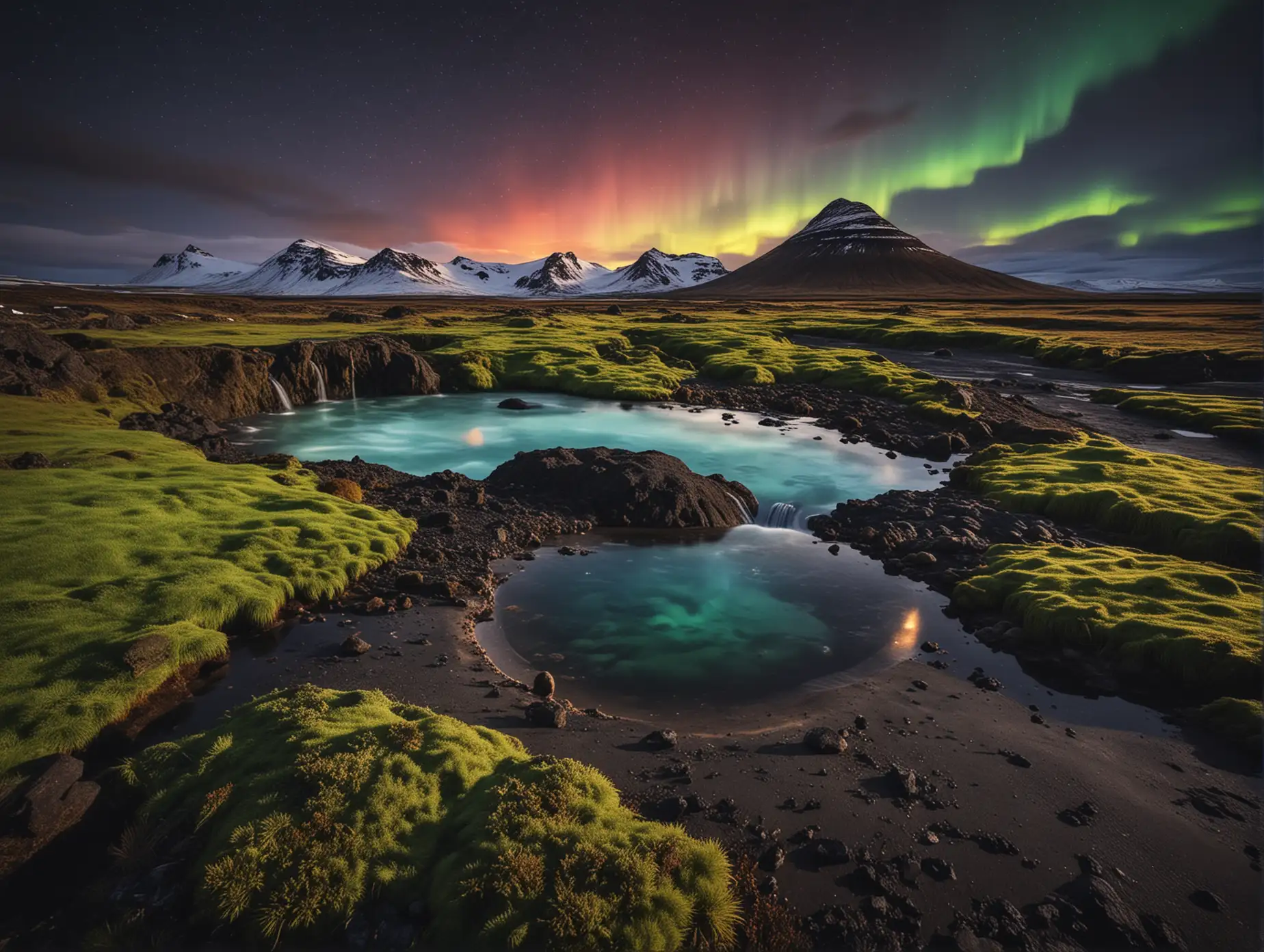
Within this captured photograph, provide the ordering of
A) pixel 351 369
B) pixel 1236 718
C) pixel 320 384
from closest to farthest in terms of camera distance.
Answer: pixel 1236 718
pixel 320 384
pixel 351 369

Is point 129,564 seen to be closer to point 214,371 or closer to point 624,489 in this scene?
point 624,489

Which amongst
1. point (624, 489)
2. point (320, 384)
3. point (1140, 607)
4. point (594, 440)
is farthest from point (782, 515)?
point (320, 384)

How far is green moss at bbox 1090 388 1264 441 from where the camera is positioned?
146 ft

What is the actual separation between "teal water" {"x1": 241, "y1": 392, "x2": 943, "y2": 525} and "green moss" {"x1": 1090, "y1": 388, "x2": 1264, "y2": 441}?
28.8 m

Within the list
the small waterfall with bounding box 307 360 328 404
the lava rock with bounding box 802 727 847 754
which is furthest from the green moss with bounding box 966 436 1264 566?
the small waterfall with bounding box 307 360 328 404

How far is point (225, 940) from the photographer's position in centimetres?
755

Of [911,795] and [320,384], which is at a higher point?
[320,384]

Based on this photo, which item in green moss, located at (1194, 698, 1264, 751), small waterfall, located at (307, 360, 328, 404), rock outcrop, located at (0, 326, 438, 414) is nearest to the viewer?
green moss, located at (1194, 698, 1264, 751)

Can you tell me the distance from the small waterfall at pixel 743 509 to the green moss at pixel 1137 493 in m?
11.9

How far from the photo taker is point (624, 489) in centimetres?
2661

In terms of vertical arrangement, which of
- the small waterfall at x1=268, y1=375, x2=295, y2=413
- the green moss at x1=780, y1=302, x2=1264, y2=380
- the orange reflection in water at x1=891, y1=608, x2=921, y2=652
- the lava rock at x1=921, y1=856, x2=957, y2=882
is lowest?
the orange reflection in water at x1=891, y1=608, x2=921, y2=652

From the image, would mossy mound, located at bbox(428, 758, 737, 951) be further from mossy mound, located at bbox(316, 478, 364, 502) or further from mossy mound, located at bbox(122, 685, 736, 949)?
mossy mound, located at bbox(316, 478, 364, 502)

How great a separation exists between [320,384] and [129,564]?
42.9 metres

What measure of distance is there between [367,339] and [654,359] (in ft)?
107
